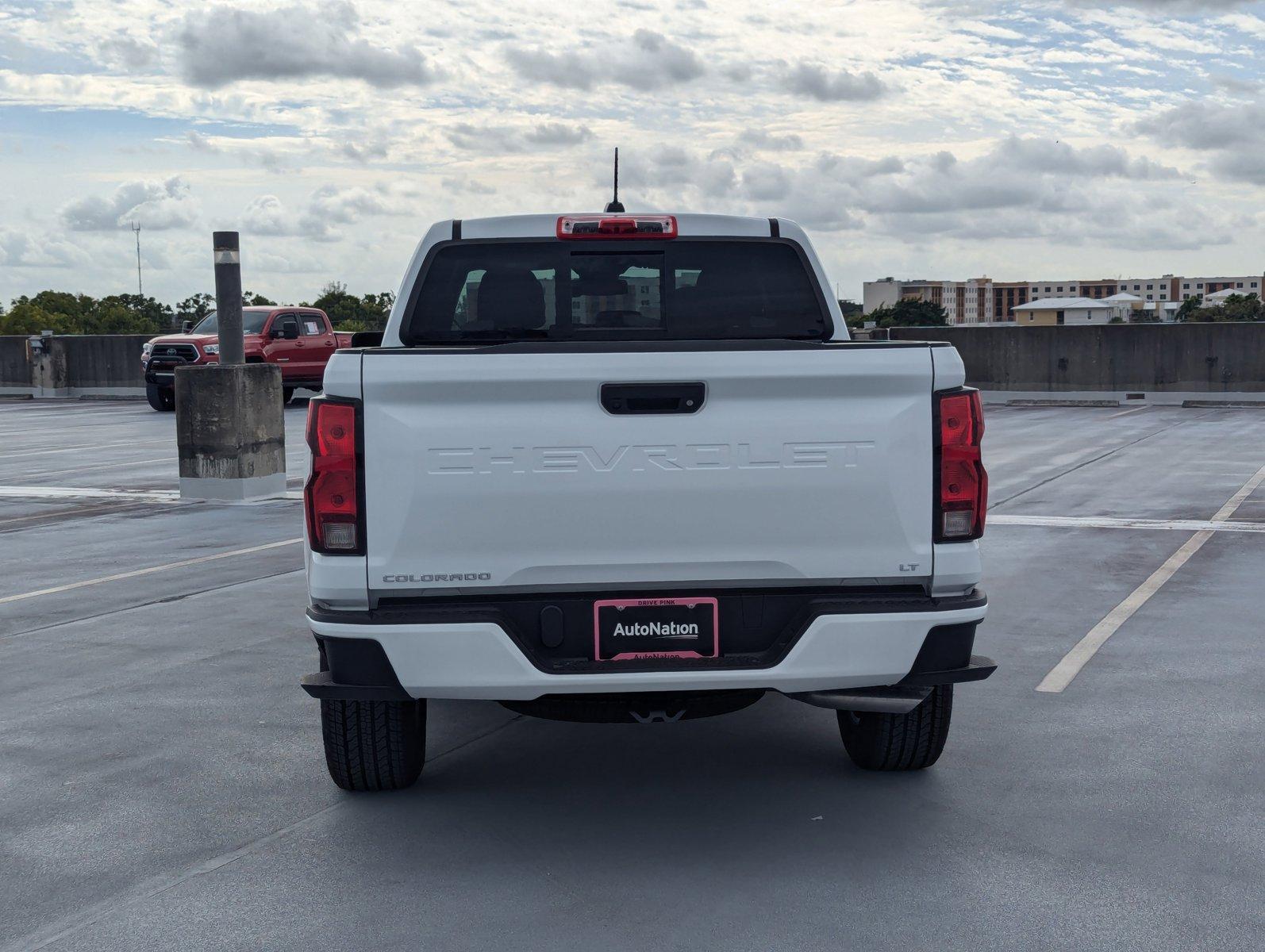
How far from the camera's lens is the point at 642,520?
422 centimetres

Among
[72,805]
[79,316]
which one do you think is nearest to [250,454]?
[72,805]

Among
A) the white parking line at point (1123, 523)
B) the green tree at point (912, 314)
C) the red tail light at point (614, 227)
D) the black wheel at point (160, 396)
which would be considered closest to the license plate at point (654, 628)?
the red tail light at point (614, 227)

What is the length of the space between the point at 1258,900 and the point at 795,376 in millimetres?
1972

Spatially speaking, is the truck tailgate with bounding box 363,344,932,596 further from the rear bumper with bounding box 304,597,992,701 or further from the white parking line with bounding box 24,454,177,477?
the white parking line with bounding box 24,454,177,477

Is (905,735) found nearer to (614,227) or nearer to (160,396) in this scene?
(614,227)

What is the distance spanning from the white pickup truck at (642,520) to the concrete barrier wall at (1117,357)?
97.9 feet

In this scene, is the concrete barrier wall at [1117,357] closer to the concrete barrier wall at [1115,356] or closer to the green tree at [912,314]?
the concrete barrier wall at [1115,356]

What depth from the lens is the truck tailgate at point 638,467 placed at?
4164mm

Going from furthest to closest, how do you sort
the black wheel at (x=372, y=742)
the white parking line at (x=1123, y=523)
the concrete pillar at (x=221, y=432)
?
the concrete pillar at (x=221, y=432) → the white parking line at (x=1123, y=523) → the black wheel at (x=372, y=742)

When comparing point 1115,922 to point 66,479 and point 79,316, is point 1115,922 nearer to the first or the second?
point 66,479

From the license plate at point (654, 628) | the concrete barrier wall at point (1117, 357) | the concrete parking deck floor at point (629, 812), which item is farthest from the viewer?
the concrete barrier wall at point (1117, 357)

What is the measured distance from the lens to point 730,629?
4.31 meters

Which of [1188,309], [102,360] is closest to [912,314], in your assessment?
[1188,309]

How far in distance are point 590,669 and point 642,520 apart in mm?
478
